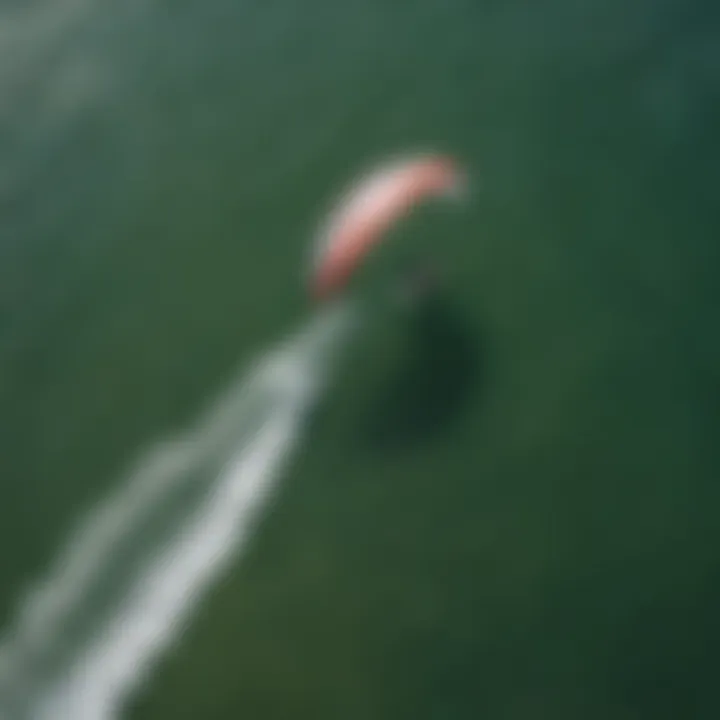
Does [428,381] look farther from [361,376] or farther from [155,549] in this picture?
[155,549]

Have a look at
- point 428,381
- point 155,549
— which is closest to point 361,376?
point 428,381

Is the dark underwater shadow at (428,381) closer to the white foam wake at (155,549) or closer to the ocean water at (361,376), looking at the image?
the ocean water at (361,376)

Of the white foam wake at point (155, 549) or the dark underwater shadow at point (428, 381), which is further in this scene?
the dark underwater shadow at point (428, 381)

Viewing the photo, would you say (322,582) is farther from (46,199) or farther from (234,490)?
(46,199)

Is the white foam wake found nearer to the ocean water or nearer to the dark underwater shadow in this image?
the ocean water

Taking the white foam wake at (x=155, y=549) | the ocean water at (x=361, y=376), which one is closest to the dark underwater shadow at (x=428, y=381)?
the ocean water at (x=361, y=376)

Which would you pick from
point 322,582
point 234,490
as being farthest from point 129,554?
point 322,582

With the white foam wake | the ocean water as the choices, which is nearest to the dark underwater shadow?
the ocean water
